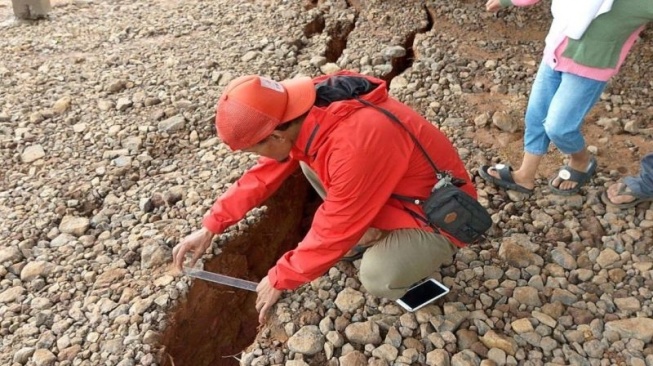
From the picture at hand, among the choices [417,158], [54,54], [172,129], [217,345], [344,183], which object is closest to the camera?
[344,183]

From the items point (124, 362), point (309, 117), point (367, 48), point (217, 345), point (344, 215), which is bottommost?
point (217, 345)

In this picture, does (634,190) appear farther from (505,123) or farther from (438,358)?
(438,358)

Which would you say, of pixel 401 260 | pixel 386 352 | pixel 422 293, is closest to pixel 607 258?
pixel 422 293

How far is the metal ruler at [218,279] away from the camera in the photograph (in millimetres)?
2496

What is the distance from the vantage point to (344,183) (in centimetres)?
194

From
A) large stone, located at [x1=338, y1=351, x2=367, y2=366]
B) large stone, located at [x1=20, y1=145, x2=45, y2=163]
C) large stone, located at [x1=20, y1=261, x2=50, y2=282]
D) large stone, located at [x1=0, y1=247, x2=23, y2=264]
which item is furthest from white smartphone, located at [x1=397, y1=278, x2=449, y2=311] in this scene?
large stone, located at [x1=20, y1=145, x2=45, y2=163]

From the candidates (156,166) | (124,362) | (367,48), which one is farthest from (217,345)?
(367,48)

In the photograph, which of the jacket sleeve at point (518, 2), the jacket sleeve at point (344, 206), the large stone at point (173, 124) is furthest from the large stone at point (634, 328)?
the large stone at point (173, 124)

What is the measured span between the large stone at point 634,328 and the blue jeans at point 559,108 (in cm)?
77

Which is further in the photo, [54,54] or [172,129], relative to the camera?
[54,54]

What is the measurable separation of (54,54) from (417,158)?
11.0 feet

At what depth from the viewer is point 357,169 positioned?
192 cm

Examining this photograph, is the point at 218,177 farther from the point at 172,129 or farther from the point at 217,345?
the point at 217,345

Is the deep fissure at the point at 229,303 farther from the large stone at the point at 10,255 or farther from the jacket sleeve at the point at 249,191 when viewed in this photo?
the large stone at the point at 10,255
